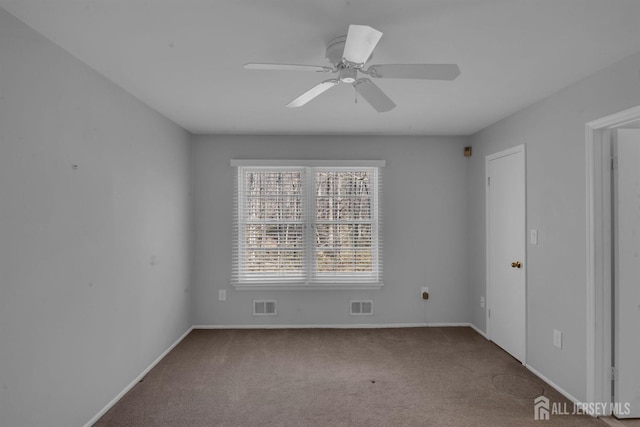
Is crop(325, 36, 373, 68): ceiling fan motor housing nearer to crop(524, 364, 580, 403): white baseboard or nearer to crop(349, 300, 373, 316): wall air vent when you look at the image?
crop(524, 364, 580, 403): white baseboard

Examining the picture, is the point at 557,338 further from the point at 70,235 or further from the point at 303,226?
the point at 70,235

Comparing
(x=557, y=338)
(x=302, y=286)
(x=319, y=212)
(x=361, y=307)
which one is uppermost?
(x=319, y=212)

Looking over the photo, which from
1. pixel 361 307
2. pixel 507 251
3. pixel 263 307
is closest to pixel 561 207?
pixel 507 251

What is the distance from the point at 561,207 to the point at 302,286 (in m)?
2.87

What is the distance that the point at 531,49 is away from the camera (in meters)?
2.13

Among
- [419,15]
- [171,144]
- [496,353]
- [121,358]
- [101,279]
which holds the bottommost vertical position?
[496,353]

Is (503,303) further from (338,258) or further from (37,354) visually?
(37,354)

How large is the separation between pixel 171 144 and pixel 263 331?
244 centimetres

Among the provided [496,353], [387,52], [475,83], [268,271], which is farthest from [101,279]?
[496,353]

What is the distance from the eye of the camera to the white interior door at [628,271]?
8.07 feet

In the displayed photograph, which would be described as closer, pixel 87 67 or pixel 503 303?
pixel 87 67

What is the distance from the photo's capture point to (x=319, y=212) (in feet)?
14.6

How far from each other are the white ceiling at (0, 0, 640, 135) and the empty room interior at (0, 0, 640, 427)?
0.02 metres

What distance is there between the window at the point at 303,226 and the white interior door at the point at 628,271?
241 centimetres
